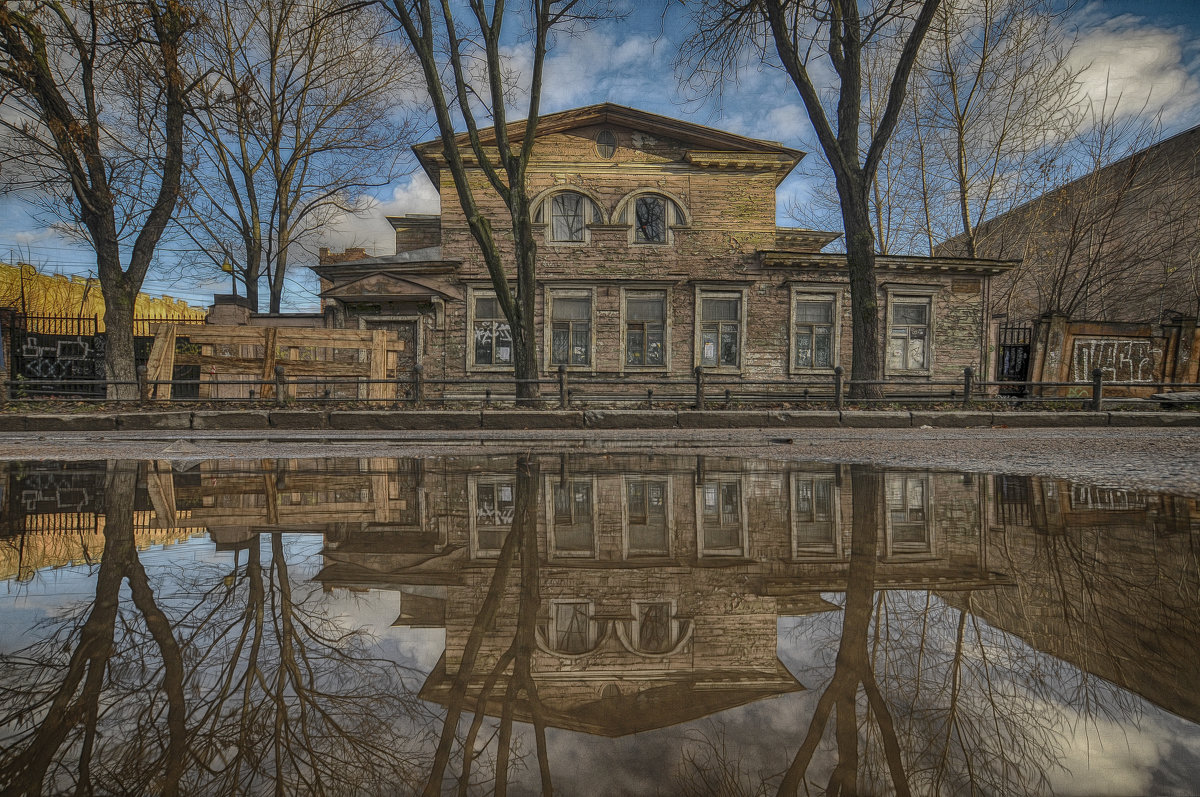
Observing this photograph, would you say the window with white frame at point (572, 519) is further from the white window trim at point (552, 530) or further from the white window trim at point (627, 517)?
the white window trim at point (627, 517)

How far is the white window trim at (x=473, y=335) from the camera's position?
17.9 meters

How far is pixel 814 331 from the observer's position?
61.2 ft

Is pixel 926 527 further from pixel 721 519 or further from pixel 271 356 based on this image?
pixel 271 356

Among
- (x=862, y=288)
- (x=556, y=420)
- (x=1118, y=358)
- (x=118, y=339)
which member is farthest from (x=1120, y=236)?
(x=118, y=339)

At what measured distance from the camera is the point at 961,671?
1460 mm

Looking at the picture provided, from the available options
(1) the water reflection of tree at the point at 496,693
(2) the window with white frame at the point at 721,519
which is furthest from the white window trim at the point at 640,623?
(2) the window with white frame at the point at 721,519

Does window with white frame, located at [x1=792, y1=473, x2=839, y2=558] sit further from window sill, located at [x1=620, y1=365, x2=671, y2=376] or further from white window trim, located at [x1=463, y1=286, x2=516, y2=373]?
white window trim, located at [x1=463, y1=286, x2=516, y2=373]

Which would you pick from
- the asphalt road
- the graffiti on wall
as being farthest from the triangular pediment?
the graffiti on wall

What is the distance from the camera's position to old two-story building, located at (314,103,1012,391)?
1814 cm

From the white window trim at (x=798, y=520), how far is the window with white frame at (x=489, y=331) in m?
14.0

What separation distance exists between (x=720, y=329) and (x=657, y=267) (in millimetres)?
2567

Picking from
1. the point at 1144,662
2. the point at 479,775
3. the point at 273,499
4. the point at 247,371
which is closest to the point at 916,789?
the point at 479,775

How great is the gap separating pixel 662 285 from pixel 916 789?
698 inches

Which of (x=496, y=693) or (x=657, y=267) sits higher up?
(x=657, y=267)
